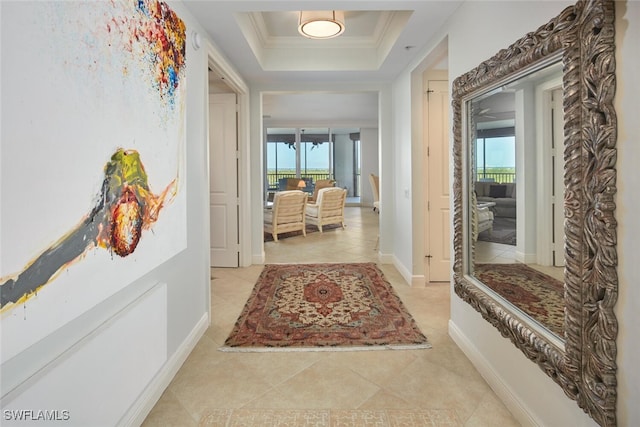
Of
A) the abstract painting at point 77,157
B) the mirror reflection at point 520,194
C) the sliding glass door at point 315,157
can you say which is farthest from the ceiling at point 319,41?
the sliding glass door at point 315,157

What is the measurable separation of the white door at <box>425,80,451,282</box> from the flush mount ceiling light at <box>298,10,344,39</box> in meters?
1.24

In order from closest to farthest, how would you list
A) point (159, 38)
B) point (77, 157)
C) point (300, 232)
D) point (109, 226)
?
point (77, 157) → point (109, 226) → point (159, 38) → point (300, 232)

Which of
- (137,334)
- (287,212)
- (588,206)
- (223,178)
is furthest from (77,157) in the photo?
(287,212)

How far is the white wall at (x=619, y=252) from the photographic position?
1.04m

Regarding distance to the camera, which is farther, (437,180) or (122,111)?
(437,180)

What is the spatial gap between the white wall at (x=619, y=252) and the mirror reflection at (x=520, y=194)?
0.83 ft

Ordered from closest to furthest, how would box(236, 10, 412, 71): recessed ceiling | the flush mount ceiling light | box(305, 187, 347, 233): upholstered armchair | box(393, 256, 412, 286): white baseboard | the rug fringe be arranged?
the rug fringe < the flush mount ceiling light < box(236, 10, 412, 71): recessed ceiling < box(393, 256, 412, 286): white baseboard < box(305, 187, 347, 233): upholstered armchair

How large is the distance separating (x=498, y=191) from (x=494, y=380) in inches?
42.5

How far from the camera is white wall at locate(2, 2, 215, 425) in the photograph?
3.39ft

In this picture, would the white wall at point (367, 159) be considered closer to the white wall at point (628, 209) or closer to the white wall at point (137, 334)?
the white wall at point (137, 334)

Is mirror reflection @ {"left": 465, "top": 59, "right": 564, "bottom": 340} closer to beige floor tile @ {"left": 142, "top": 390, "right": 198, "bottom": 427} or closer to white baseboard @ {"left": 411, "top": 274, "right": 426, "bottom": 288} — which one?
white baseboard @ {"left": 411, "top": 274, "right": 426, "bottom": 288}

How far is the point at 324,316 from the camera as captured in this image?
2889 millimetres

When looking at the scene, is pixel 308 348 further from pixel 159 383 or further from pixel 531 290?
pixel 531 290

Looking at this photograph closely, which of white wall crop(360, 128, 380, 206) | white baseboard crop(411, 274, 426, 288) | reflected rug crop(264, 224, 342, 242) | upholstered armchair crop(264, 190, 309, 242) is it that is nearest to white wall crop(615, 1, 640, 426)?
white baseboard crop(411, 274, 426, 288)
